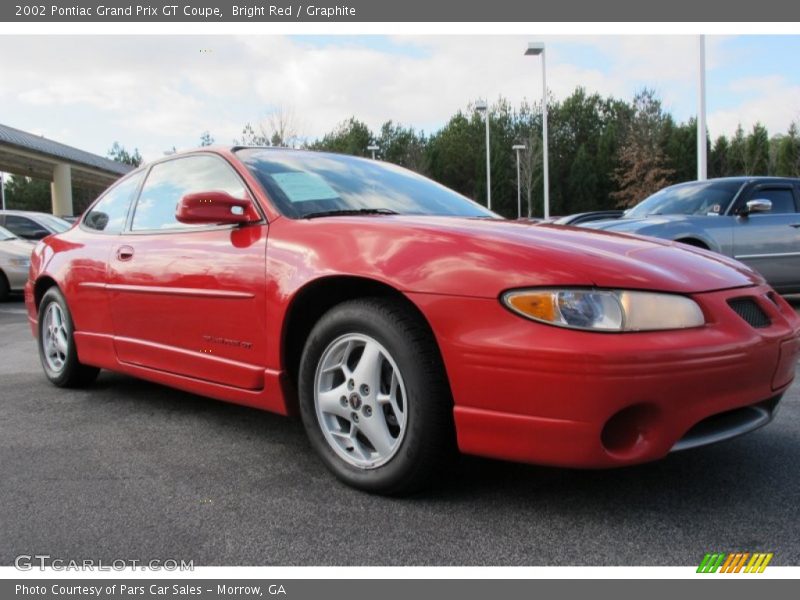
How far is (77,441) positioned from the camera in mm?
3260

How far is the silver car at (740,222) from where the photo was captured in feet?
23.3

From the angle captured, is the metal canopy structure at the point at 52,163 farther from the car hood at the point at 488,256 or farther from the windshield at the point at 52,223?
the car hood at the point at 488,256

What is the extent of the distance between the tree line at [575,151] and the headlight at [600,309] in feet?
107

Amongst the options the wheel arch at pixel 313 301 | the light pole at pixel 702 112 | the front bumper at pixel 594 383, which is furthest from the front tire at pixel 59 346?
the light pole at pixel 702 112

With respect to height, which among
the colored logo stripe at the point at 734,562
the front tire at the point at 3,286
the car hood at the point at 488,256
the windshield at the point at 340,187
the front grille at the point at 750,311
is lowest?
the colored logo stripe at the point at 734,562

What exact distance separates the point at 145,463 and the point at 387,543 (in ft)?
4.26

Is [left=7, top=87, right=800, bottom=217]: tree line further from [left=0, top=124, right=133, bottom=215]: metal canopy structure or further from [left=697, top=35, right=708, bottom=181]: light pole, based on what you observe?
[left=697, top=35, right=708, bottom=181]: light pole

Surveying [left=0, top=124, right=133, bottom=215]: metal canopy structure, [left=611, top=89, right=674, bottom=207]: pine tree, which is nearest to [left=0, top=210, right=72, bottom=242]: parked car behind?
[left=0, top=124, right=133, bottom=215]: metal canopy structure

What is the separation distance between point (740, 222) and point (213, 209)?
6.25 metres

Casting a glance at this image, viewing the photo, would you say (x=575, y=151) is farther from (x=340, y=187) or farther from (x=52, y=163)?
(x=340, y=187)

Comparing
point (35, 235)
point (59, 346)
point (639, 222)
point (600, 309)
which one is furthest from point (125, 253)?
point (35, 235)

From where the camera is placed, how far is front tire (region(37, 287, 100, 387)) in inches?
166

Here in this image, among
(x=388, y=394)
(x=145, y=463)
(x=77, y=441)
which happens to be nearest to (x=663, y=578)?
(x=388, y=394)

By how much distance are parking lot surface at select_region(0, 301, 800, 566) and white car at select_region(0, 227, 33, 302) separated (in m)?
8.50
